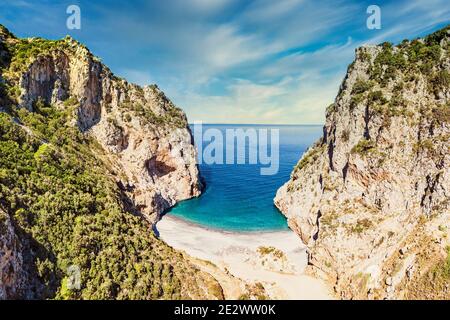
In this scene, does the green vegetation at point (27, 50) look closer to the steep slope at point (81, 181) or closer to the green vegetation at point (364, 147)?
the steep slope at point (81, 181)

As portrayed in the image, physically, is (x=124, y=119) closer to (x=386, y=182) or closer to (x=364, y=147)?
(x=364, y=147)

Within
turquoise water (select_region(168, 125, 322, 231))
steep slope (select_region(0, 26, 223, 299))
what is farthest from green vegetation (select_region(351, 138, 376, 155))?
steep slope (select_region(0, 26, 223, 299))

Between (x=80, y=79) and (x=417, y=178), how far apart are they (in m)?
46.7

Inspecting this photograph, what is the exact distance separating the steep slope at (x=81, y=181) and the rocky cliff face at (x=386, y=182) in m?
15.7

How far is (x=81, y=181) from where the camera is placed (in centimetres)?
2903

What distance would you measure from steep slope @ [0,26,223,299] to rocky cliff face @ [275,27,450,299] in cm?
1573

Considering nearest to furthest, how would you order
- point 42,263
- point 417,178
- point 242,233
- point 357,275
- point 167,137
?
point 42,263
point 357,275
point 417,178
point 242,233
point 167,137

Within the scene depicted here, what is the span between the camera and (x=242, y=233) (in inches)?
1657

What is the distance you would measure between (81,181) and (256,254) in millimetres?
21527

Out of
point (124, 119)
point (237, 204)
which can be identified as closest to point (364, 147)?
point (237, 204)

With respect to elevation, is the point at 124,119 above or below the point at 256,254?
above

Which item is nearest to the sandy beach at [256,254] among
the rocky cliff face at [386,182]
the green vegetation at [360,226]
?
the rocky cliff face at [386,182]
